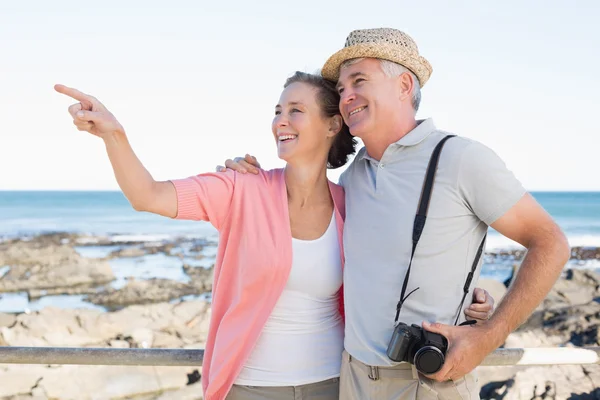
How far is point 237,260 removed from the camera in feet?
9.14

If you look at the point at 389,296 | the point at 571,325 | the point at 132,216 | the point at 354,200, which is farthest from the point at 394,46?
the point at 132,216

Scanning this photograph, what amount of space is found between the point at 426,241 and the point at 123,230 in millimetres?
41504

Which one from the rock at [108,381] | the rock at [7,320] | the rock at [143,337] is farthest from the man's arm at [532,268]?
the rock at [7,320]

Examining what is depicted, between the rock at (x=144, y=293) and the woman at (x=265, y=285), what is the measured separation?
42.1 ft

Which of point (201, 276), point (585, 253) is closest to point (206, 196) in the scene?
point (201, 276)

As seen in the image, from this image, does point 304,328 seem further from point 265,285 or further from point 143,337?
point 143,337

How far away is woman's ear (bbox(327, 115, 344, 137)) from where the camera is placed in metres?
3.22

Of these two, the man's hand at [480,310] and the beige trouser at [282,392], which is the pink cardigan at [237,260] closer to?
the beige trouser at [282,392]

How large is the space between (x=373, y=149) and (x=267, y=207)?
57 centimetres

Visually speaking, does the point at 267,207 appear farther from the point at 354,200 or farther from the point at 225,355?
the point at 225,355

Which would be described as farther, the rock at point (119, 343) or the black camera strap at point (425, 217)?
the rock at point (119, 343)

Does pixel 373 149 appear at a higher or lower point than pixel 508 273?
higher

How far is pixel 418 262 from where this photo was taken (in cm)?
247

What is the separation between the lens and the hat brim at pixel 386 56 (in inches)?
111
